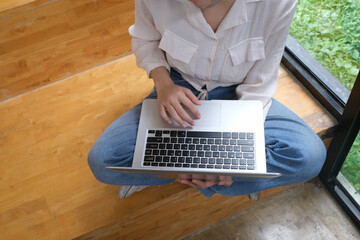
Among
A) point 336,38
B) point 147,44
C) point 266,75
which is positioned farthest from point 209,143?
point 336,38

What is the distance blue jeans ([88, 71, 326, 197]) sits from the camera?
3.29ft

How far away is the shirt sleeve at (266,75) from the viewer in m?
0.93

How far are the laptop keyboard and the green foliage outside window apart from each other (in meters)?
0.54

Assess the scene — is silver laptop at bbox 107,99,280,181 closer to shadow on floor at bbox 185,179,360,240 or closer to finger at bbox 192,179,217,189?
finger at bbox 192,179,217,189

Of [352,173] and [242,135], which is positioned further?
[352,173]

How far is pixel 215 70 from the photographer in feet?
3.34

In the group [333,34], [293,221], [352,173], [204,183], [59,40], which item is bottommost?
[293,221]

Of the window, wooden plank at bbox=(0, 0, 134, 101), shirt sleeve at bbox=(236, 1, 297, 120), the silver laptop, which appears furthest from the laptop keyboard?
wooden plank at bbox=(0, 0, 134, 101)

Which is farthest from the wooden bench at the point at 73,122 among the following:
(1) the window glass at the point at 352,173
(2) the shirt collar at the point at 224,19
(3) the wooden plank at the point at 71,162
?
(2) the shirt collar at the point at 224,19

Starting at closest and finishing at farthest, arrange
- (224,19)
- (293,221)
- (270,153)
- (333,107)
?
(224,19) → (270,153) → (333,107) → (293,221)

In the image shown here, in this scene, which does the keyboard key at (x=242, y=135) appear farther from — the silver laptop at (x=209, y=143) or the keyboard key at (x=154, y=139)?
the keyboard key at (x=154, y=139)

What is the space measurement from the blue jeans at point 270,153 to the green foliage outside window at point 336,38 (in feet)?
1.00

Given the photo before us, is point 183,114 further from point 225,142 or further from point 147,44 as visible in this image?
point 147,44

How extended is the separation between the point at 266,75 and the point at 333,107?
16.4 inches
